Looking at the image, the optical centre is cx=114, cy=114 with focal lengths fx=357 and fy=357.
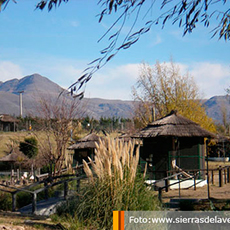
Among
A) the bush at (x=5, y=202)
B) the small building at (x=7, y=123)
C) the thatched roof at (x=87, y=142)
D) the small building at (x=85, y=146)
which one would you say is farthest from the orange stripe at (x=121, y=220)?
the small building at (x=7, y=123)

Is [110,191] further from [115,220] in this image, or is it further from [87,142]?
[87,142]

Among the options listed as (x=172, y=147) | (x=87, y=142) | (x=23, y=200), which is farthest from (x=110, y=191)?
(x=87, y=142)

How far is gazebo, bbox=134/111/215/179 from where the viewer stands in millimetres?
15891

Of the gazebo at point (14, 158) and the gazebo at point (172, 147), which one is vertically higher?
the gazebo at point (172, 147)

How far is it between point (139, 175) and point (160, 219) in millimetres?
994

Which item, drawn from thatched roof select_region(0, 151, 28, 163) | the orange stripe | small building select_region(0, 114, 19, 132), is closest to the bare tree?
the orange stripe

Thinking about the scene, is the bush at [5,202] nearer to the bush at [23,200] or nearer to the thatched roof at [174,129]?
the bush at [23,200]

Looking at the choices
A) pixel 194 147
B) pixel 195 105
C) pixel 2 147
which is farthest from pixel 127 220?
pixel 2 147

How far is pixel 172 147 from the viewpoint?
16.2 metres

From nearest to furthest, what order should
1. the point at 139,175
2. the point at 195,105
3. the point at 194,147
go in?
1. the point at 139,175
2. the point at 194,147
3. the point at 195,105

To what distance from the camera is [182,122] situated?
16.7 m

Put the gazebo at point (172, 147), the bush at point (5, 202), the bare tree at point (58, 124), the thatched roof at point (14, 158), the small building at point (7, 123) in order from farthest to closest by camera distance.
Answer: the small building at point (7, 123) → the thatched roof at point (14, 158) → the gazebo at point (172, 147) → the bare tree at point (58, 124) → the bush at point (5, 202)

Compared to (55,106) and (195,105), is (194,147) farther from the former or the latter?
(195,105)

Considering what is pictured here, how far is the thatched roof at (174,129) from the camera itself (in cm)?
1567
